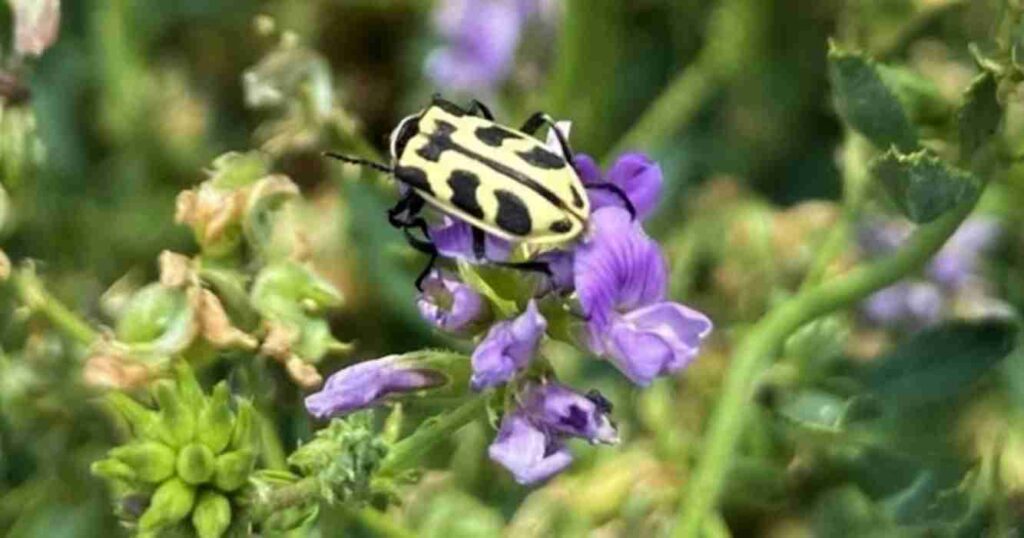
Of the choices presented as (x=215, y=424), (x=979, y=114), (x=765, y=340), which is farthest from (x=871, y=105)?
(x=215, y=424)

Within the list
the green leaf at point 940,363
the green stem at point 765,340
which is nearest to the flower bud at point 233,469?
the green stem at point 765,340

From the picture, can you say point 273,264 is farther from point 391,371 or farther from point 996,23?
point 996,23

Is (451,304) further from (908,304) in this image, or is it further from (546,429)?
(908,304)

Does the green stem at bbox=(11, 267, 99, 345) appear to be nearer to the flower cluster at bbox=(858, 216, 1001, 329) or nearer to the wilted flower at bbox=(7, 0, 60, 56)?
the wilted flower at bbox=(7, 0, 60, 56)

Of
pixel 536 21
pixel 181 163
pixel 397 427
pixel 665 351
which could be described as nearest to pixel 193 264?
pixel 397 427

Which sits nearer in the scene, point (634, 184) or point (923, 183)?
point (634, 184)

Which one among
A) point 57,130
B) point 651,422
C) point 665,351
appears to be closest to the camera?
point 665,351
